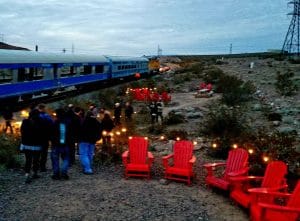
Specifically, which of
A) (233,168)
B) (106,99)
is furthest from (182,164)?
(106,99)

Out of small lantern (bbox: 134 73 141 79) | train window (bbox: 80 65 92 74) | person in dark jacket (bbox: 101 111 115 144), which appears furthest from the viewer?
small lantern (bbox: 134 73 141 79)

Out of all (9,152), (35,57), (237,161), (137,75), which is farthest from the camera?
(137,75)

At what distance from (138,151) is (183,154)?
3.63ft

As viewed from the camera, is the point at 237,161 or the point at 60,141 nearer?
the point at 237,161

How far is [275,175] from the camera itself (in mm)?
8211

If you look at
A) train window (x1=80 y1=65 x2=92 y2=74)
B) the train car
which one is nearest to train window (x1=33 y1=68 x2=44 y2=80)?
train window (x1=80 y1=65 x2=92 y2=74)

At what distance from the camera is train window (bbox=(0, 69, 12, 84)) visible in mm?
19905

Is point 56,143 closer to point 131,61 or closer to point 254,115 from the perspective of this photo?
point 254,115

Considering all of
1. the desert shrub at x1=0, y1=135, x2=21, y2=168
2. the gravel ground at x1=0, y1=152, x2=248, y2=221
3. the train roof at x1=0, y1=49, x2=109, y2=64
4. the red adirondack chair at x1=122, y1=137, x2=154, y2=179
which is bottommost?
the gravel ground at x1=0, y1=152, x2=248, y2=221

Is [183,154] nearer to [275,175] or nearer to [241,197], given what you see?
[241,197]

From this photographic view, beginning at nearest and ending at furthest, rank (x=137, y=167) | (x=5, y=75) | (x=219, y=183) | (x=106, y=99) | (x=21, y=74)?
(x=219, y=183)
(x=137, y=167)
(x=5, y=75)
(x=21, y=74)
(x=106, y=99)

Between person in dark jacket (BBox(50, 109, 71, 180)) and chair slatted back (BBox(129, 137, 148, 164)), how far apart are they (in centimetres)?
157

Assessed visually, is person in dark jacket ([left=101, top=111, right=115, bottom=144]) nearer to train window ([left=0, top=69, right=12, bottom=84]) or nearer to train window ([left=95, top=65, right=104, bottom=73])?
train window ([left=0, top=69, right=12, bottom=84])

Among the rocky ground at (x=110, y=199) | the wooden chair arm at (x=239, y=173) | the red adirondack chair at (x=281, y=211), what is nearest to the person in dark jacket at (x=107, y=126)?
the rocky ground at (x=110, y=199)
